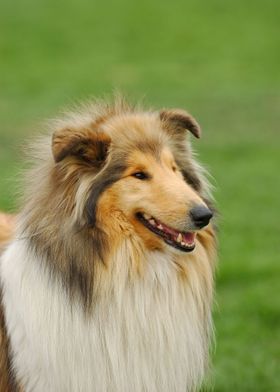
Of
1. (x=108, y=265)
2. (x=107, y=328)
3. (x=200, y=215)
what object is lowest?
(x=107, y=328)

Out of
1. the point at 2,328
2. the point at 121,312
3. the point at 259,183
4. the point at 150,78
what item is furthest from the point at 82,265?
the point at 150,78

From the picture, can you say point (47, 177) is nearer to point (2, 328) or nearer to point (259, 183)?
point (2, 328)

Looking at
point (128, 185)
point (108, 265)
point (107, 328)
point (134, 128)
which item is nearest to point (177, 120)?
point (134, 128)

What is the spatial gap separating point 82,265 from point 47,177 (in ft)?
1.73

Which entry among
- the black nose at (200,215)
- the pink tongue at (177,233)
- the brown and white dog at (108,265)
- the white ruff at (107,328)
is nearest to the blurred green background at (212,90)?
the brown and white dog at (108,265)

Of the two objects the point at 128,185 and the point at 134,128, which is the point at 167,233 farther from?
the point at 134,128

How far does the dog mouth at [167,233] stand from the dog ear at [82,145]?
378 millimetres

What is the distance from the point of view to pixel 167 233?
203 inches

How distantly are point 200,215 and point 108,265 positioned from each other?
55cm

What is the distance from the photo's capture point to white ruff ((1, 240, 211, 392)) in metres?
5.20

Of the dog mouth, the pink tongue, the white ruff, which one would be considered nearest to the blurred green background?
the white ruff

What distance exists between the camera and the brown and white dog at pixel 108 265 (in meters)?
5.11

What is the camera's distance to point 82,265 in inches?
201

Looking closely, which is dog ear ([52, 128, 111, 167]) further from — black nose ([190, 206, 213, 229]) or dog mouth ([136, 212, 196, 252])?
black nose ([190, 206, 213, 229])
